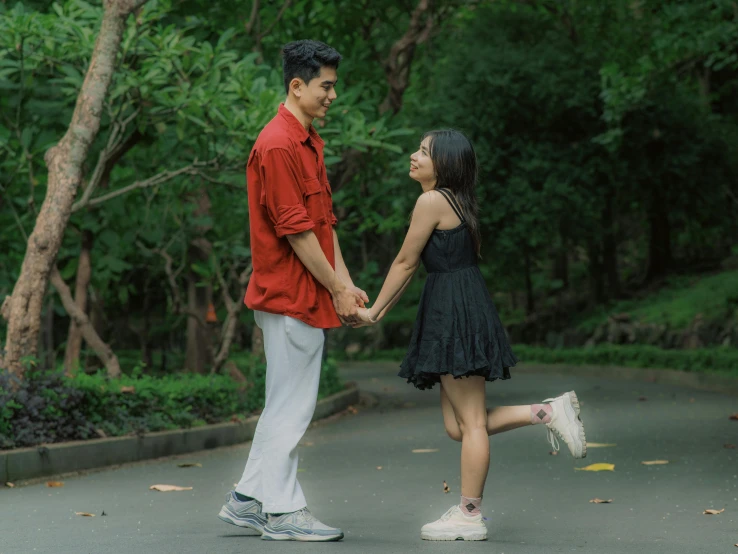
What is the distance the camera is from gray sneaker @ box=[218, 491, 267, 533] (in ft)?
18.1

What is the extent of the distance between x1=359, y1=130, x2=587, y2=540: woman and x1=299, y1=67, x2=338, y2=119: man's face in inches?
23.0

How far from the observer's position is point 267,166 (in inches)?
212

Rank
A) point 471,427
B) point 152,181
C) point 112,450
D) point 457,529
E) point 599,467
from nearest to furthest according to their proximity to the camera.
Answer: point 457,529 → point 471,427 → point 599,467 → point 112,450 → point 152,181

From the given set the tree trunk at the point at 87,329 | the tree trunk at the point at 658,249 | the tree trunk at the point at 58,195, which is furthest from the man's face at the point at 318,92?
the tree trunk at the point at 658,249

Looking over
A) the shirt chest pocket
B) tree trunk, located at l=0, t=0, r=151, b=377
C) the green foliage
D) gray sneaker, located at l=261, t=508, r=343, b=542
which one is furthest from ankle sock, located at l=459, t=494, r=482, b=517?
the green foliage

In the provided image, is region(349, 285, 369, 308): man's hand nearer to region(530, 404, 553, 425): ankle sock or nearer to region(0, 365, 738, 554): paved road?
region(530, 404, 553, 425): ankle sock

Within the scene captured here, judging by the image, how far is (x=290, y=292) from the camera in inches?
215

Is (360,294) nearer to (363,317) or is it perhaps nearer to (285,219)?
(363,317)

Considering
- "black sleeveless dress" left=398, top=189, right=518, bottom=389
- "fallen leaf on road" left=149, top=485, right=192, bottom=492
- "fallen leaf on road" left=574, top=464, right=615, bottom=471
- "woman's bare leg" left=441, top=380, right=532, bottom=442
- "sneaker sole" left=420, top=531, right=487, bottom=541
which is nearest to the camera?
"sneaker sole" left=420, top=531, right=487, bottom=541

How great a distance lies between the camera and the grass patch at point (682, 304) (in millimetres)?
20891

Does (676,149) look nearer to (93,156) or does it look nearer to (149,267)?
(149,267)

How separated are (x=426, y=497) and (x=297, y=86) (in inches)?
110

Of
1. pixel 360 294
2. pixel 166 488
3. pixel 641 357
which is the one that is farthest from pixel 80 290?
pixel 641 357

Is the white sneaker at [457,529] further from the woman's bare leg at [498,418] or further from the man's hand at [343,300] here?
the man's hand at [343,300]
